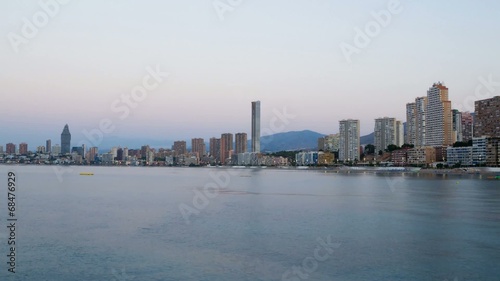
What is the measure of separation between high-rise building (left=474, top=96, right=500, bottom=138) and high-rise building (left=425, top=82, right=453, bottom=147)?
672 inches

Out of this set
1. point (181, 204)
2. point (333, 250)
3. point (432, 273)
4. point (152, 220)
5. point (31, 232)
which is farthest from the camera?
point (181, 204)

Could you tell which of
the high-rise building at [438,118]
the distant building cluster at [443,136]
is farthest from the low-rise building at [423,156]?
the high-rise building at [438,118]

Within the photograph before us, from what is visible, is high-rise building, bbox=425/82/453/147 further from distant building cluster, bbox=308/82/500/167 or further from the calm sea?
the calm sea

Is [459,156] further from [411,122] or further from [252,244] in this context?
[252,244]

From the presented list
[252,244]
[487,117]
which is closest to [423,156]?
[487,117]

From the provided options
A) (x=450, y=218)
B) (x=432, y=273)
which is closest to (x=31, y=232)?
(x=432, y=273)

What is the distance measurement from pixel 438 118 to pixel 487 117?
85.0 feet

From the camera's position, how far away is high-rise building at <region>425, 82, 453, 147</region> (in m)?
162

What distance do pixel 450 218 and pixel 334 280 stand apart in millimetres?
16025

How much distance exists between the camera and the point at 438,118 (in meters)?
165

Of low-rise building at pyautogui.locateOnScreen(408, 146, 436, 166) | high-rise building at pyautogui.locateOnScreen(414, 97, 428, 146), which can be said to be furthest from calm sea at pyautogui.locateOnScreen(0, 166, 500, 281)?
high-rise building at pyautogui.locateOnScreen(414, 97, 428, 146)

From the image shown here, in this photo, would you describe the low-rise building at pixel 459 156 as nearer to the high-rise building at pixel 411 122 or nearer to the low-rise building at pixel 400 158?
the low-rise building at pixel 400 158

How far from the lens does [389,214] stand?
1126 inches

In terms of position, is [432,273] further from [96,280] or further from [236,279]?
[96,280]
